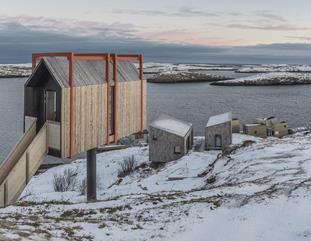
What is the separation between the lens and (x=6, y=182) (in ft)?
51.0

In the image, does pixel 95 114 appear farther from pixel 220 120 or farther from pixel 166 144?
A: pixel 220 120

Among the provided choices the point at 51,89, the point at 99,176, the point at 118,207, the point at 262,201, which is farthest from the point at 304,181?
the point at 99,176

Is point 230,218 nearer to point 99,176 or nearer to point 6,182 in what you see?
point 6,182

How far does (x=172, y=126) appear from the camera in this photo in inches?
1735

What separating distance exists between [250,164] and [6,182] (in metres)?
17.4

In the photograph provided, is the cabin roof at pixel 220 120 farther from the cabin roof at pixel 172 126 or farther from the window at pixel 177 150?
the window at pixel 177 150

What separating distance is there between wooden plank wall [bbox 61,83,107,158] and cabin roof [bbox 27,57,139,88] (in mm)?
313

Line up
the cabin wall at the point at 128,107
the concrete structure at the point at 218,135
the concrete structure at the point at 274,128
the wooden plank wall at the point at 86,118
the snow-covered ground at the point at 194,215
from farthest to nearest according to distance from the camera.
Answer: the concrete structure at the point at 274,128 < the concrete structure at the point at 218,135 < the cabin wall at the point at 128,107 < the wooden plank wall at the point at 86,118 < the snow-covered ground at the point at 194,215

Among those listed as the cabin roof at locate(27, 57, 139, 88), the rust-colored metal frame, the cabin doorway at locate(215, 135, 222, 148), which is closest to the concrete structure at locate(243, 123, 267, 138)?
the cabin doorway at locate(215, 135, 222, 148)

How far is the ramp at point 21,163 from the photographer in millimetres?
15711

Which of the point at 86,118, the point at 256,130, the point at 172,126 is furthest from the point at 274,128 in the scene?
the point at 86,118

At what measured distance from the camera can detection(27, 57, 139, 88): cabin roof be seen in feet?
52.2

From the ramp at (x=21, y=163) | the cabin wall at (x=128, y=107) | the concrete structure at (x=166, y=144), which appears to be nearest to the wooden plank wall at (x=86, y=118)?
the ramp at (x=21, y=163)

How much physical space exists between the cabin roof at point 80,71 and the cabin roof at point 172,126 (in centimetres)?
2289
